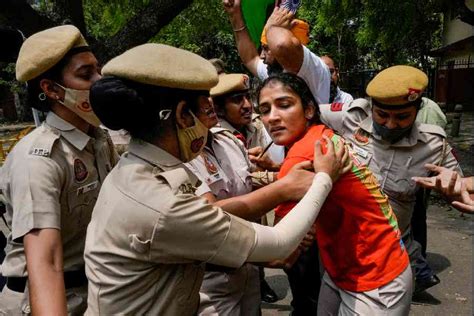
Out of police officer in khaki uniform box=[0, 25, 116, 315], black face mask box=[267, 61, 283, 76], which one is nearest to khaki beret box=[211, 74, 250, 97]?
black face mask box=[267, 61, 283, 76]

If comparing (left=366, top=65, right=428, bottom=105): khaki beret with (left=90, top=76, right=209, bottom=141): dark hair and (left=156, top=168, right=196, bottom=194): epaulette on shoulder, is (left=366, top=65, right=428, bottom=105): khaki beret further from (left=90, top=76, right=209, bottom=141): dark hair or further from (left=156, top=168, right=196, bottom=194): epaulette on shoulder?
(left=156, top=168, right=196, bottom=194): epaulette on shoulder

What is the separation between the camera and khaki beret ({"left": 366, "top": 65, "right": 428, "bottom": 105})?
8.13ft

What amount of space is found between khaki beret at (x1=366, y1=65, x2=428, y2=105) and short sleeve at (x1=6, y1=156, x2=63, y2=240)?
5.51ft

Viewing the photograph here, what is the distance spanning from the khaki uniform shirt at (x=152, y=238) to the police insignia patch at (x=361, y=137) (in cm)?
162

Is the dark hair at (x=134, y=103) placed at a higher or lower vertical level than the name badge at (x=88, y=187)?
higher

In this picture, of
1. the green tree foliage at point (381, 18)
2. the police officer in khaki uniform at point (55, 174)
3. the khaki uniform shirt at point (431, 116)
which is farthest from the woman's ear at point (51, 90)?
the green tree foliage at point (381, 18)

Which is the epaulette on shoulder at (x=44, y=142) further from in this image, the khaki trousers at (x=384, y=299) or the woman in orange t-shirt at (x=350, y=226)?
the khaki trousers at (x=384, y=299)

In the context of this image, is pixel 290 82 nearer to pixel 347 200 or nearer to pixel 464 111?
pixel 347 200

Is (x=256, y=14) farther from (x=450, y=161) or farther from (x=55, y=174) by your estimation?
(x=55, y=174)

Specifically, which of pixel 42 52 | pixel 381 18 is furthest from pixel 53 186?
pixel 381 18

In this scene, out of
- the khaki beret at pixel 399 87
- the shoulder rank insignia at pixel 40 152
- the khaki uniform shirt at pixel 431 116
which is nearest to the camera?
the shoulder rank insignia at pixel 40 152

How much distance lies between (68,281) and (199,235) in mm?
801

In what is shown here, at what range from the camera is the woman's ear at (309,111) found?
2.11 m

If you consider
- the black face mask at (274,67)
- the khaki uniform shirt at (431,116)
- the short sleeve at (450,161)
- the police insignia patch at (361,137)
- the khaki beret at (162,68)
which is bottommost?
the khaki uniform shirt at (431,116)
